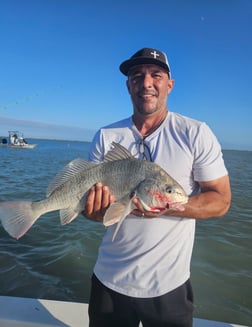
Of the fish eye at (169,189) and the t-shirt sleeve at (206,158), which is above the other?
the t-shirt sleeve at (206,158)

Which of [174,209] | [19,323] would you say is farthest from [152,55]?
[19,323]

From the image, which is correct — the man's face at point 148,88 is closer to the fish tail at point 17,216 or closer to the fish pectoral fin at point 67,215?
the fish pectoral fin at point 67,215

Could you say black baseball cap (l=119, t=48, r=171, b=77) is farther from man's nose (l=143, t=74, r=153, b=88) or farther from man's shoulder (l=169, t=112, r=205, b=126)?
man's shoulder (l=169, t=112, r=205, b=126)

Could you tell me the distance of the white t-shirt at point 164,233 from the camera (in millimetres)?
2680

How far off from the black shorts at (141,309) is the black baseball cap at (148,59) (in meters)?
2.15

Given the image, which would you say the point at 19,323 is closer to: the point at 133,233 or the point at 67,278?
the point at 133,233

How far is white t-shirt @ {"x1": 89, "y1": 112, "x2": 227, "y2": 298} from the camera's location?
→ 2680mm

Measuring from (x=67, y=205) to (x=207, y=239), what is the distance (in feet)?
24.9

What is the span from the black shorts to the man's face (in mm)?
1747

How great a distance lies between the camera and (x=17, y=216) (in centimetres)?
289

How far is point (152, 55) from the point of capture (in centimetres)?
292

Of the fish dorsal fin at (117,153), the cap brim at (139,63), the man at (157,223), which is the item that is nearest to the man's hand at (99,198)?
the man at (157,223)

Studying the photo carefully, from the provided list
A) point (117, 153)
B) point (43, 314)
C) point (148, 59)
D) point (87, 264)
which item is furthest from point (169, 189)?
point (87, 264)

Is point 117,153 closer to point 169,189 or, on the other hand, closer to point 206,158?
point 169,189
